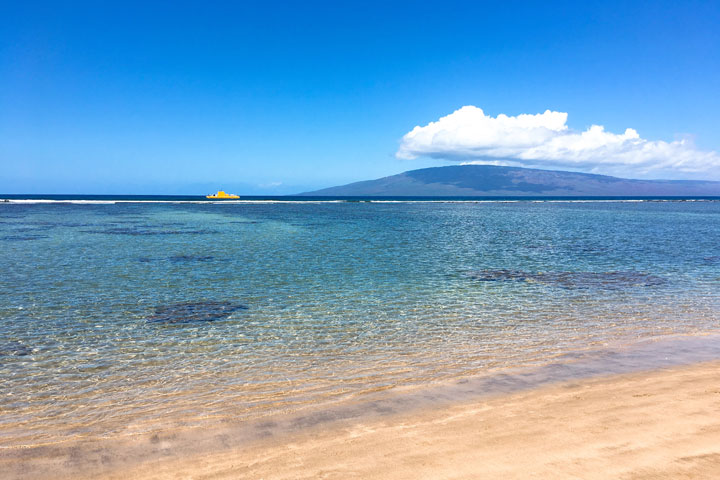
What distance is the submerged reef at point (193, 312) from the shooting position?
16.1 metres

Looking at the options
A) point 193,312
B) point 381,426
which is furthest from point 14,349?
point 381,426

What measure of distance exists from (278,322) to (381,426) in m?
8.15

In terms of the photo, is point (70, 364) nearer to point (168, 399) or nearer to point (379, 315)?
point (168, 399)

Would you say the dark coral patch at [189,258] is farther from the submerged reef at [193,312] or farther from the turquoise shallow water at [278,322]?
the submerged reef at [193,312]

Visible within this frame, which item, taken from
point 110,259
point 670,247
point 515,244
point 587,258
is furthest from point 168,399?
point 670,247

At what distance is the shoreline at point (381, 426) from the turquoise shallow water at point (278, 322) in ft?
2.11

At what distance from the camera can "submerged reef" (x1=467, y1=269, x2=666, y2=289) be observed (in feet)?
75.2

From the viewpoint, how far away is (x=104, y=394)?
998 cm

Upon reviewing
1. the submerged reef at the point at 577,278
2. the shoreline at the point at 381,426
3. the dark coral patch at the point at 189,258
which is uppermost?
the dark coral patch at the point at 189,258

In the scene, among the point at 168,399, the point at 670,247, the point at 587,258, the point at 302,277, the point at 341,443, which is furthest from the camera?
the point at 670,247

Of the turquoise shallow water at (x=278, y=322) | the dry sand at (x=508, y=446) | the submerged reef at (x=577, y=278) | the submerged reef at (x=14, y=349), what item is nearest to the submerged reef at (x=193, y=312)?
the turquoise shallow water at (x=278, y=322)

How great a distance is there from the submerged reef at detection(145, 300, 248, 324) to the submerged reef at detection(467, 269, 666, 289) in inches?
520

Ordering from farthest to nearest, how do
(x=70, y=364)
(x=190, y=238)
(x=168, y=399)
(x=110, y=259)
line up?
(x=190, y=238) → (x=110, y=259) → (x=70, y=364) → (x=168, y=399)

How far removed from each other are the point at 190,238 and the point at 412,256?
23992 mm
